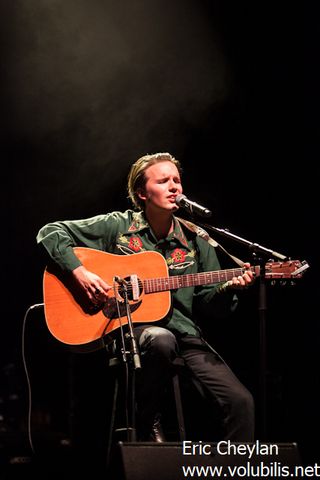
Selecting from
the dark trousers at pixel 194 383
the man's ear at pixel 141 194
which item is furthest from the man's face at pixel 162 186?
the dark trousers at pixel 194 383

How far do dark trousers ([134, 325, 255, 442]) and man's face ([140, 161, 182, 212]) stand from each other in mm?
786

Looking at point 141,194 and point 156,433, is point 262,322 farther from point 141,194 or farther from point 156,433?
point 141,194

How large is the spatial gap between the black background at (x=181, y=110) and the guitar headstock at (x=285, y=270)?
1316 millimetres

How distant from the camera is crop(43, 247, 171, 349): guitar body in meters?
3.39

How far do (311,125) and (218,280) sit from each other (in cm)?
189

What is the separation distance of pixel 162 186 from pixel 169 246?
37 centimetres

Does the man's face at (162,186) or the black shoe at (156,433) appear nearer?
the black shoe at (156,433)

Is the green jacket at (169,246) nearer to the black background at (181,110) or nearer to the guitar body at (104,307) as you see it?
the guitar body at (104,307)

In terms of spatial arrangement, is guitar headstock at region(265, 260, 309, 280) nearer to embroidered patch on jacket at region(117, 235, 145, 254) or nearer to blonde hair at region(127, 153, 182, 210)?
embroidered patch on jacket at region(117, 235, 145, 254)

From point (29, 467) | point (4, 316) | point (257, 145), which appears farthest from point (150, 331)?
point (4, 316)

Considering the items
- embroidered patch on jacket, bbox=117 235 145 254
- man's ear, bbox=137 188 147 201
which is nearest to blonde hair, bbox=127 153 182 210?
man's ear, bbox=137 188 147 201

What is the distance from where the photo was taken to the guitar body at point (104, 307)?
11.1ft

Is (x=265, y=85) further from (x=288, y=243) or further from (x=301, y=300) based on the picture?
(x=301, y=300)

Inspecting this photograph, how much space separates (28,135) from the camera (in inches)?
205
